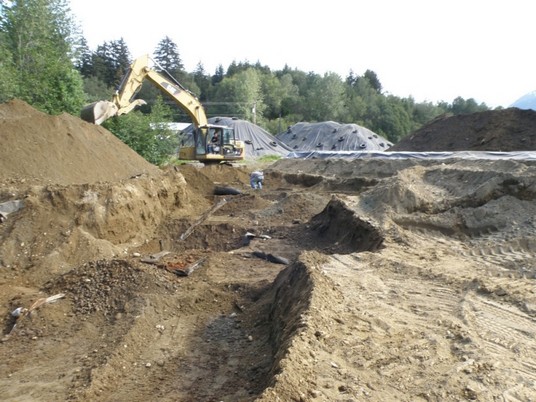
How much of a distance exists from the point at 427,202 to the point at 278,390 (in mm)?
7426

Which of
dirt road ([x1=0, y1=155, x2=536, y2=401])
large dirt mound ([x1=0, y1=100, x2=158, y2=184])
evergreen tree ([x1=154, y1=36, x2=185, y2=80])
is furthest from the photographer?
evergreen tree ([x1=154, y1=36, x2=185, y2=80])

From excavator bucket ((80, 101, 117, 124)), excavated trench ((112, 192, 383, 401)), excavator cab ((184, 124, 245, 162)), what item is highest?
excavator bucket ((80, 101, 117, 124))

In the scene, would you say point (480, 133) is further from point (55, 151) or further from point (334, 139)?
point (334, 139)

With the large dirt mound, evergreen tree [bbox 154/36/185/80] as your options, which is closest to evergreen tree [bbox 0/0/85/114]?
the large dirt mound

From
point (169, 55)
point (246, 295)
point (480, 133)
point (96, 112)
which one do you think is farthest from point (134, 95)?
point (169, 55)

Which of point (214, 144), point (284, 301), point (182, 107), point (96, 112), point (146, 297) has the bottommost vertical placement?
point (146, 297)

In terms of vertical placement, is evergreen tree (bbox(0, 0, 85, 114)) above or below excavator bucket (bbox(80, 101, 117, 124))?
above

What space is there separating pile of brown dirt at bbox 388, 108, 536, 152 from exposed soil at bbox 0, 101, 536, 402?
8827 millimetres

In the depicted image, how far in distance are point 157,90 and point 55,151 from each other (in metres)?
16.3

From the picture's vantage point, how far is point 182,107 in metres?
20.5

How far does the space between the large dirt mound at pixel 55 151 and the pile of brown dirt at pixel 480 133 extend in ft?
45.4

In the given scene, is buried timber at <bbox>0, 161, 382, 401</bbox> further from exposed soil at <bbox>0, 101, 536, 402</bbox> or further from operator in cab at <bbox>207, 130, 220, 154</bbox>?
operator in cab at <bbox>207, 130, 220, 154</bbox>

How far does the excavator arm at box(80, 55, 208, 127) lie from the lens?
15594 mm

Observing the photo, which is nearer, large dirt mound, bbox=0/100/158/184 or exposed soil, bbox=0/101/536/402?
exposed soil, bbox=0/101/536/402
